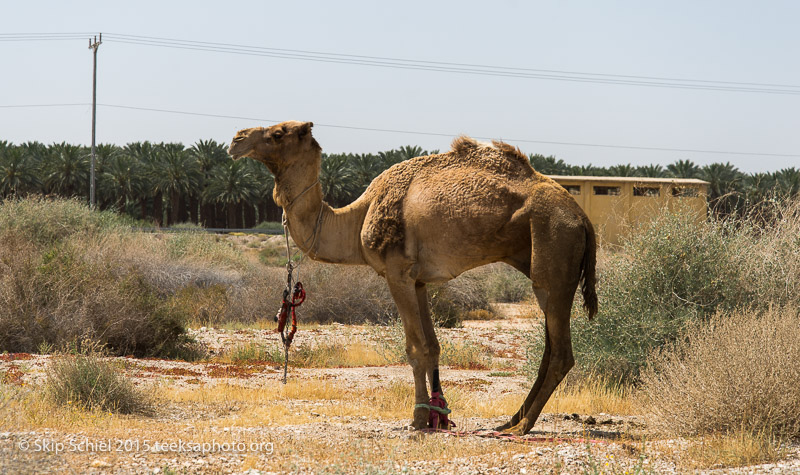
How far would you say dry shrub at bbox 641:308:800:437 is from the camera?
6.80 meters

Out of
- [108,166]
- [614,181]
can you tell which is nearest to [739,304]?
[614,181]

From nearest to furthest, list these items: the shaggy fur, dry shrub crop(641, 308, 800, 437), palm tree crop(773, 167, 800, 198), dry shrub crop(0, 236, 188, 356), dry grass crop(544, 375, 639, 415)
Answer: dry shrub crop(641, 308, 800, 437), the shaggy fur, dry grass crop(544, 375, 639, 415), dry shrub crop(0, 236, 188, 356), palm tree crop(773, 167, 800, 198)

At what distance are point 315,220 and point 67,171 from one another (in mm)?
47798

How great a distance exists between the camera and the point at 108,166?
52375mm

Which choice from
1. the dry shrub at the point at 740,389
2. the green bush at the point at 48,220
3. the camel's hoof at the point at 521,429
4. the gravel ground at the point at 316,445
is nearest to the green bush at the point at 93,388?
the gravel ground at the point at 316,445

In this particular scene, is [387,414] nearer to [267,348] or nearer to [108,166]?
[267,348]

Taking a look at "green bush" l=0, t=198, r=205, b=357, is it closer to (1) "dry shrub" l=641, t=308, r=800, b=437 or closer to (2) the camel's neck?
(2) the camel's neck

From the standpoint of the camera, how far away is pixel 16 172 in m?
49.2

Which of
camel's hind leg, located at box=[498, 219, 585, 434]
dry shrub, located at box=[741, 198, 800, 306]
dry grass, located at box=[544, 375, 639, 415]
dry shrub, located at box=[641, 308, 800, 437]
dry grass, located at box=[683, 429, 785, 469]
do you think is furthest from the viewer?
dry shrub, located at box=[741, 198, 800, 306]

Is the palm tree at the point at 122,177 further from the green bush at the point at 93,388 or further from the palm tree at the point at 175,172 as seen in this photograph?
the green bush at the point at 93,388

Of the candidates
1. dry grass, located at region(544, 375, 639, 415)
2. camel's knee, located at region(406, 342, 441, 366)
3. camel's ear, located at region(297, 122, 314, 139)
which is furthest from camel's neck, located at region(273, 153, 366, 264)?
dry grass, located at region(544, 375, 639, 415)

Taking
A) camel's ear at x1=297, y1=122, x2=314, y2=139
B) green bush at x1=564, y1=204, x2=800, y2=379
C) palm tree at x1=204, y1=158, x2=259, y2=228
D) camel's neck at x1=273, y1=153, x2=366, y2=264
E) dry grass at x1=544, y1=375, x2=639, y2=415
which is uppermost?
palm tree at x1=204, y1=158, x2=259, y2=228

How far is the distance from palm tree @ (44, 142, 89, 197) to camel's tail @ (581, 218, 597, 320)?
48.0 m

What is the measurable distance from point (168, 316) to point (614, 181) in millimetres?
21806
